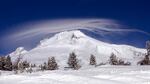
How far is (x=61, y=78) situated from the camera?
19.4m

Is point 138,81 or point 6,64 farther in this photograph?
point 6,64

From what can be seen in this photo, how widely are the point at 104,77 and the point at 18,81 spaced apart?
5.01m

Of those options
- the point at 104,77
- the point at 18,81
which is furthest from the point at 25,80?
the point at 104,77

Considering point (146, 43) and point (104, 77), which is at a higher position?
point (146, 43)

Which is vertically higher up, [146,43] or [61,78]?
[146,43]

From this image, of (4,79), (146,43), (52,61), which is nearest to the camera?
(4,79)

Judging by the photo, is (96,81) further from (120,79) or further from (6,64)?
(6,64)

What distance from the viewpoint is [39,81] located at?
714 inches

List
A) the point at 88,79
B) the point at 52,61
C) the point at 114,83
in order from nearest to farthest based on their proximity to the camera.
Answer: the point at 114,83, the point at 88,79, the point at 52,61

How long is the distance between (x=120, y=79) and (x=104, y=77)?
165 centimetres

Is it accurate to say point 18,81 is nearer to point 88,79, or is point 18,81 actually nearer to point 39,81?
point 39,81

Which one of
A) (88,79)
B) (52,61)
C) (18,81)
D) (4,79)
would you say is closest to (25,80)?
(18,81)

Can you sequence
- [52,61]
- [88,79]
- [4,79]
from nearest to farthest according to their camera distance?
[88,79] < [4,79] < [52,61]

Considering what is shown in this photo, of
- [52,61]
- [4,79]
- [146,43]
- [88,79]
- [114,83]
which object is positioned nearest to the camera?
[114,83]
